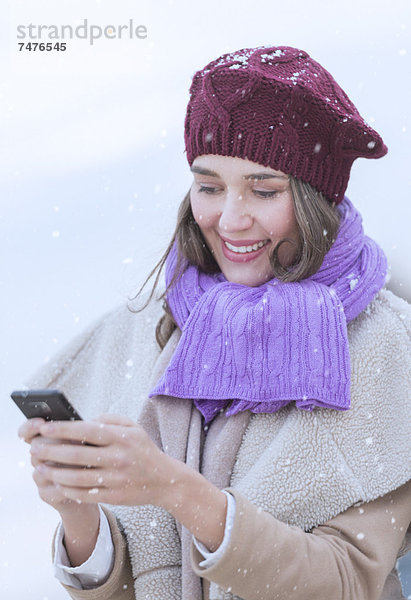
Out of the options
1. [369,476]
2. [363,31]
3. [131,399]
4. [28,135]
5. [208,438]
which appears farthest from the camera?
[28,135]

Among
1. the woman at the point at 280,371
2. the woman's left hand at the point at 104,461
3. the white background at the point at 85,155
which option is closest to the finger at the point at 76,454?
the woman's left hand at the point at 104,461

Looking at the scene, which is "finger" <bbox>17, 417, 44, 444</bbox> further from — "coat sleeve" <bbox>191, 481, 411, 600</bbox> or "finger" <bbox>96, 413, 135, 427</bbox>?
"coat sleeve" <bbox>191, 481, 411, 600</bbox>

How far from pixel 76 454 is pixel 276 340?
55 centimetres

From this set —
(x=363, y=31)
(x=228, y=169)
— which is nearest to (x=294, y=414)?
(x=228, y=169)

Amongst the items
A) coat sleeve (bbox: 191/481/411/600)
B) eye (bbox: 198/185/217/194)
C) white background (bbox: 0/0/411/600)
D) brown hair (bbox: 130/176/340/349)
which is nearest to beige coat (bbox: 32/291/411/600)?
coat sleeve (bbox: 191/481/411/600)

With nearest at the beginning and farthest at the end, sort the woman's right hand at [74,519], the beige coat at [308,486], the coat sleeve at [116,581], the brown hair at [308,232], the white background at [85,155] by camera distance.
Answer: the woman's right hand at [74,519], the beige coat at [308,486], the coat sleeve at [116,581], the brown hair at [308,232], the white background at [85,155]

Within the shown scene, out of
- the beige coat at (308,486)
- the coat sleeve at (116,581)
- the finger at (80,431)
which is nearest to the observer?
the finger at (80,431)

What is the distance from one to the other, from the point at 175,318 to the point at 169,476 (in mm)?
562

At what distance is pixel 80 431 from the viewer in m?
1.28

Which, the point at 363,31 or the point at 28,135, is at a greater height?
the point at 363,31

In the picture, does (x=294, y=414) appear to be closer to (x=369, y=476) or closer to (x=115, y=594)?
(x=369, y=476)

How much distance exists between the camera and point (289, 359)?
169cm

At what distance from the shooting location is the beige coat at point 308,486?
1530 millimetres

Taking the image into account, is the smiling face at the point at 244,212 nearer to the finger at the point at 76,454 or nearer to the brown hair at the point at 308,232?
the brown hair at the point at 308,232
